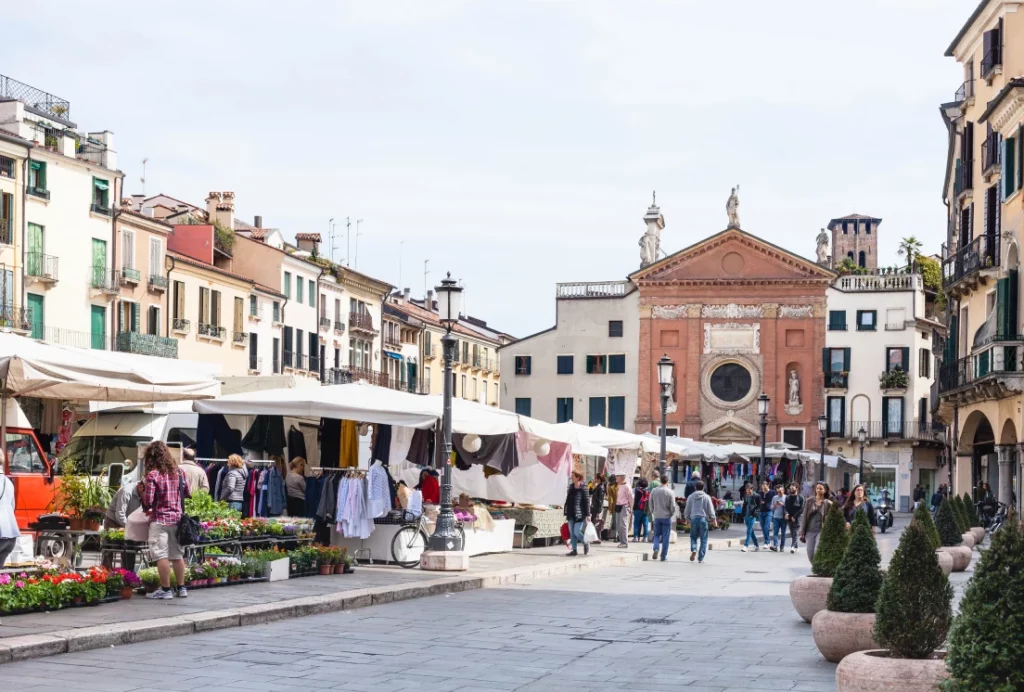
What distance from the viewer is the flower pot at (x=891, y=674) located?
8492 mm

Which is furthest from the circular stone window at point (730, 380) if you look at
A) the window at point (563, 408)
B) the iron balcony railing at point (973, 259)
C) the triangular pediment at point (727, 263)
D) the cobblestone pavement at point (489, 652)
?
the cobblestone pavement at point (489, 652)

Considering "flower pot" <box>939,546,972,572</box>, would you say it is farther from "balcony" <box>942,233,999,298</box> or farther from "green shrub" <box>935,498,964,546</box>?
"balcony" <box>942,233,999,298</box>

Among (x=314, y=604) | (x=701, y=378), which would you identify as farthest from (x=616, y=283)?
(x=314, y=604)

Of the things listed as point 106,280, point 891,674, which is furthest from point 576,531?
point 106,280

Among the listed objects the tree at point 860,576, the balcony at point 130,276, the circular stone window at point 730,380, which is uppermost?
the balcony at point 130,276

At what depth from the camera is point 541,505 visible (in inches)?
1184

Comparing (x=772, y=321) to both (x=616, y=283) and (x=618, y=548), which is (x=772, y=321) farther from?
(x=618, y=548)

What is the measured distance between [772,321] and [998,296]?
3861 cm

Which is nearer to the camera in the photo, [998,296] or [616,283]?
[998,296]

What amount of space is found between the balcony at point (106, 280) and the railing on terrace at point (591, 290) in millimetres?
30541

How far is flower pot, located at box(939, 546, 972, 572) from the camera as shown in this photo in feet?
80.1

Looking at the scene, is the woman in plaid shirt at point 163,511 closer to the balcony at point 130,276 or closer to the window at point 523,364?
the balcony at point 130,276

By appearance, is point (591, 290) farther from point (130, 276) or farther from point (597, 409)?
point (130, 276)

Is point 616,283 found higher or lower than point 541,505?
higher
